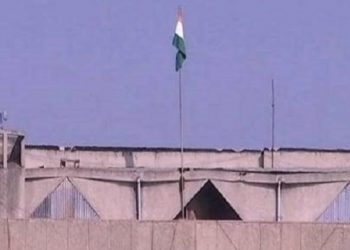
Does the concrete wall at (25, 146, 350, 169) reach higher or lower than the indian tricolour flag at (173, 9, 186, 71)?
lower

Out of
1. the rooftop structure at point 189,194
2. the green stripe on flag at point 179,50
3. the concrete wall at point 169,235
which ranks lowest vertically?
the concrete wall at point 169,235

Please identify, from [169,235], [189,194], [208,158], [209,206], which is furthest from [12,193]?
[208,158]

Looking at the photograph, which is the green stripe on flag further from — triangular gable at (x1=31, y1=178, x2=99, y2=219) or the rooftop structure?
triangular gable at (x1=31, y1=178, x2=99, y2=219)

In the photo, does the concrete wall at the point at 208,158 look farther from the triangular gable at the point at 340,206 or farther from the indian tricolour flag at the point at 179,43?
the indian tricolour flag at the point at 179,43

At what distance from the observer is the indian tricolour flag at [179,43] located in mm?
18453

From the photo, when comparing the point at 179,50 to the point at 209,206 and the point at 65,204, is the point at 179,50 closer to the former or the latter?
the point at 65,204

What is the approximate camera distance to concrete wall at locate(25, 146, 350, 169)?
94.9 ft

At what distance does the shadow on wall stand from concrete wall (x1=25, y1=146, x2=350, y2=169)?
4604 mm

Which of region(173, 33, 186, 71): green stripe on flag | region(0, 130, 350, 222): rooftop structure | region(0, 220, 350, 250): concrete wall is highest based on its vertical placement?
region(173, 33, 186, 71): green stripe on flag

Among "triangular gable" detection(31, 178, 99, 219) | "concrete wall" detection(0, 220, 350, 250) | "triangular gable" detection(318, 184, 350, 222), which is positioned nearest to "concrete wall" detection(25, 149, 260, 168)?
"triangular gable" detection(31, 178, 99, 219)

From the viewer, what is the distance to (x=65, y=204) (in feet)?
76.1

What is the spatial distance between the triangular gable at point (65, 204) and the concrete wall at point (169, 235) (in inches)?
267

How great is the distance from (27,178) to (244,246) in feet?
25.6

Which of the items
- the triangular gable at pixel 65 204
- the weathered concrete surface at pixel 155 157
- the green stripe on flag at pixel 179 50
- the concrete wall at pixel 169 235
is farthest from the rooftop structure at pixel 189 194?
the concrete wall at pixel 169 235
